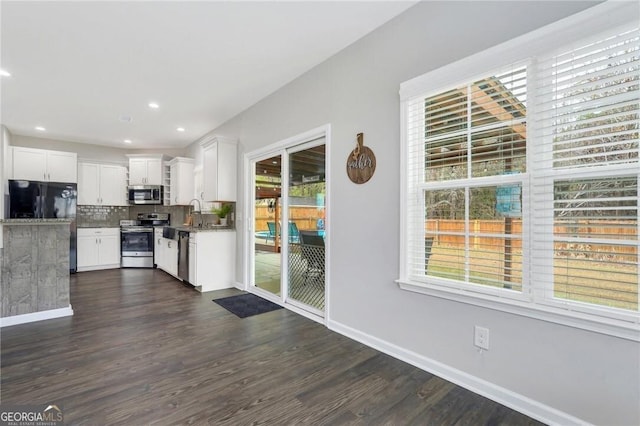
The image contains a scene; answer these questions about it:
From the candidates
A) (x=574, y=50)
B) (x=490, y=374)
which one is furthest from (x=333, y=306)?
(x=574, y=50)

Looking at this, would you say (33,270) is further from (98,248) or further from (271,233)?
(98,248)

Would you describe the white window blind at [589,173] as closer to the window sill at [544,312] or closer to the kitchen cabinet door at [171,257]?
the window sill at [544,312]

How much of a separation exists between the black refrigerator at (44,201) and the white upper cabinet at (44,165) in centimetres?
26

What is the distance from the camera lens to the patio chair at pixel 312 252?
10.9ft

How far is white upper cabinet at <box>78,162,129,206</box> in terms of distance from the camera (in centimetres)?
609

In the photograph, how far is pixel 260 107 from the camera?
413 cm

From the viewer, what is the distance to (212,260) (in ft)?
14.8

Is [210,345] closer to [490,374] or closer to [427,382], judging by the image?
[427,382]

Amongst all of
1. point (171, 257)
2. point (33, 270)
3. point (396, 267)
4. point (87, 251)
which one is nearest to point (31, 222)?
point (33, 270)

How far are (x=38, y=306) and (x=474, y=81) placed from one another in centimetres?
470

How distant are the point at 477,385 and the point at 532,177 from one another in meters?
1.36

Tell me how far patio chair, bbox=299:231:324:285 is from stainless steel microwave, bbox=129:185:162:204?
4.53m

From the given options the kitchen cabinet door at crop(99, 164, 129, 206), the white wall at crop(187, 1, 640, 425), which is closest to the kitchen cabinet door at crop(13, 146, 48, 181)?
the kitchen cabinet door at crop(99, 164, 129, 206)

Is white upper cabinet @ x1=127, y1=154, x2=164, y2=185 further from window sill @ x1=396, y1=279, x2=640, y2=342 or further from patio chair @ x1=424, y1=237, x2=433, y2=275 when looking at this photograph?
window sill @ x1=396, y1=279, x2=640, y2=342
